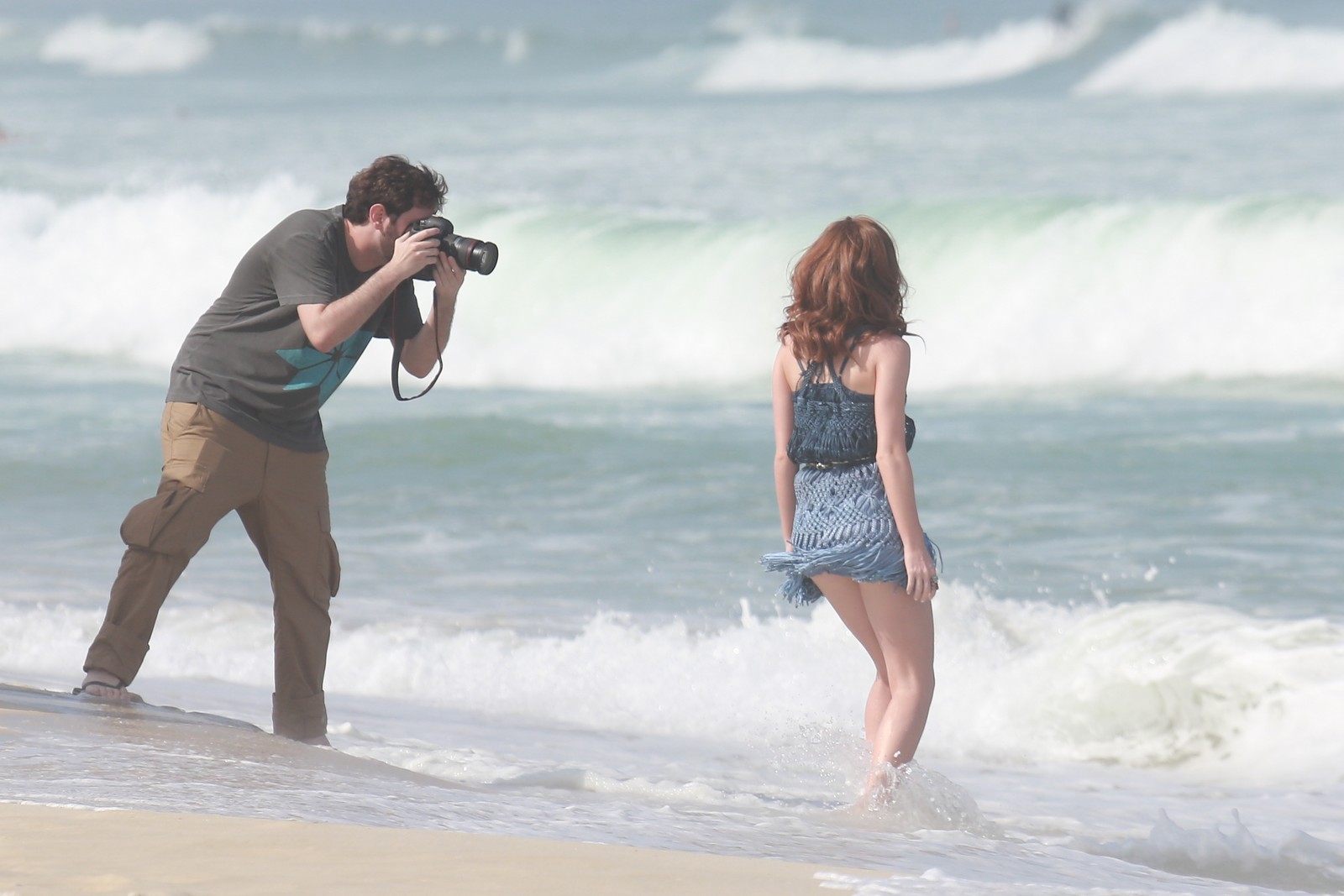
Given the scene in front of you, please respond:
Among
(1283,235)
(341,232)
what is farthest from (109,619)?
(1283,235)

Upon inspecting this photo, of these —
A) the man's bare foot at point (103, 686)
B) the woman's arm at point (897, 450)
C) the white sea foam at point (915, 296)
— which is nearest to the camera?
the woman's arm at point (897, 450)

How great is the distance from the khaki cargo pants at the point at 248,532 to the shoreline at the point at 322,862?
1.16 metres

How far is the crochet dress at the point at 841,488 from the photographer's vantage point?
3951 mm

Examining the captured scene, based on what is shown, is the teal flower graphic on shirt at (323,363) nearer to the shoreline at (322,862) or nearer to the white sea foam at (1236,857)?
the shoreline at (322,862)

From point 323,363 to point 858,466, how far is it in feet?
4.39

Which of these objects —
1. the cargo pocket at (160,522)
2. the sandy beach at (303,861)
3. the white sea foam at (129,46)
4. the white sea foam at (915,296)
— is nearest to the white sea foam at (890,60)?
the white sea foam at (129,46)

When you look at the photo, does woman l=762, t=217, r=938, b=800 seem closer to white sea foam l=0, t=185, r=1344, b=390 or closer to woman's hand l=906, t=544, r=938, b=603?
woman's hand l=906, t=544, r=938, b=603

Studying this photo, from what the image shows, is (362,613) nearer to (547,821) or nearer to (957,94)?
(547,821)

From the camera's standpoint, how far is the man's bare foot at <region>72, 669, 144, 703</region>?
4.39 metres

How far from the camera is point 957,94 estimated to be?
4825cm

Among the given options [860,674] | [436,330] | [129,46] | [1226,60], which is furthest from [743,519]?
[129,46]

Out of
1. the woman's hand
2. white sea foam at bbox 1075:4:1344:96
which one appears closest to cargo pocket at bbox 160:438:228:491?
the woman's hand

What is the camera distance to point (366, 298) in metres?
4.07

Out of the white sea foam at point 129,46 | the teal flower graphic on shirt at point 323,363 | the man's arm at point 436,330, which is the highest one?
the white sea foam at point 129,46
